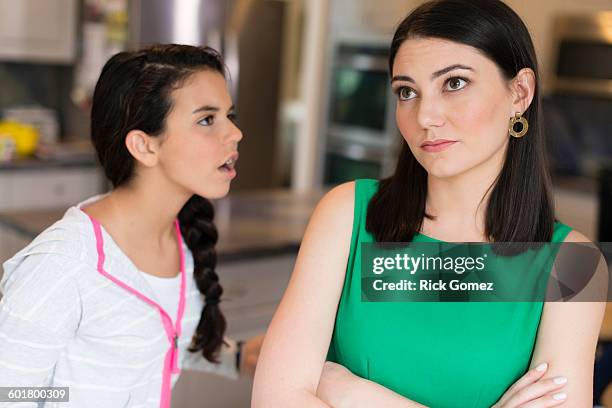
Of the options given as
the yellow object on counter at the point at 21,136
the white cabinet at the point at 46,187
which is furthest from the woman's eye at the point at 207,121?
the yellow object on counter at the point at 21,136

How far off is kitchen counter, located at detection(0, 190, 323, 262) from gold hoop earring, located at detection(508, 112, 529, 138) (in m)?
1.03

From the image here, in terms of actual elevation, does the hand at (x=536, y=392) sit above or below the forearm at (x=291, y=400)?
above

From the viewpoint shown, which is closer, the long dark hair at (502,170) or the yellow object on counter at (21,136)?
the long dark hair at (502,170)

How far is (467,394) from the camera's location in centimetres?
114

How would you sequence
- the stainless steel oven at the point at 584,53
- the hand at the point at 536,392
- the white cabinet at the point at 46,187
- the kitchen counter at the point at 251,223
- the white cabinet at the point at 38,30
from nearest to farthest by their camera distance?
1. the hand at the point at 536,392
2. the kitchen counter at the point at 251,223
3. the white cabinet at the point at 46,187
4. the white cabinet at the point at 38,30
5. the stainless steel oven at the point at 584,53

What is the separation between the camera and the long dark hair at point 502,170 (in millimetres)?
1073

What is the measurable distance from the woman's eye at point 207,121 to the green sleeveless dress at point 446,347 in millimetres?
384

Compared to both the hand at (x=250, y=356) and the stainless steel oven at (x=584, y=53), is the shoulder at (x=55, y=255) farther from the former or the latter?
the stainless steel oven at (x=584, y=53)

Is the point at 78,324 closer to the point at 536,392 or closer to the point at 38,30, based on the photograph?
the point at 536,392

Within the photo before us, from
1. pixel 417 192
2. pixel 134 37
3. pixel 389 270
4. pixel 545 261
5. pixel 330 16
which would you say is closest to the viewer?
pixel 389 270

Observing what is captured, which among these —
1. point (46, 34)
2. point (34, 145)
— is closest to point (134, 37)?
point (46, 34)

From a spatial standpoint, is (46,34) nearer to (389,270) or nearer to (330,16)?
(330,16)

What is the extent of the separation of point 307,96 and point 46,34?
1.89 m

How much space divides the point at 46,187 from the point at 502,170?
2.85 m
